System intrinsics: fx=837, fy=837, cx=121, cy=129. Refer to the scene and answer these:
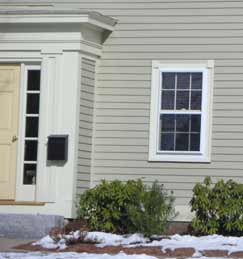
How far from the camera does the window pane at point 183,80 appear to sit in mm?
13205

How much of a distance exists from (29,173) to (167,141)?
7.34 ft

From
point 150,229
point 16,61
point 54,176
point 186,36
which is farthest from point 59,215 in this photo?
point 186,36

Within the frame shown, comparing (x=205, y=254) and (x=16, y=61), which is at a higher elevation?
(x=16, y=61)

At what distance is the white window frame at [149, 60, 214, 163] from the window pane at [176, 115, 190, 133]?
10.2 inches

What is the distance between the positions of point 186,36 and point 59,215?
11.3ft

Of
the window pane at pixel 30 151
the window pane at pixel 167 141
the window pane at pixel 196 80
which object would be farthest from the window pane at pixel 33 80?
the window pane at pixel 196 80

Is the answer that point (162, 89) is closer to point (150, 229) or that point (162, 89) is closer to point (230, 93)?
point (230, 93)

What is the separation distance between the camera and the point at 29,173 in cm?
1321

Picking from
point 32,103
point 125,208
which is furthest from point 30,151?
point 125,208

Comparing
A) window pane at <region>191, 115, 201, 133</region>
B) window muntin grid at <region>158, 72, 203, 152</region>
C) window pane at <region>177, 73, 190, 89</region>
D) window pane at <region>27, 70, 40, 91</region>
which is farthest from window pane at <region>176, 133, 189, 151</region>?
window pane at <region>27, 70, 40, 91</region>

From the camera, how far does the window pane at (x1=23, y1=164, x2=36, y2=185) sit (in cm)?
1318

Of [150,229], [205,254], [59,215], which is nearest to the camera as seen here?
[205,254]

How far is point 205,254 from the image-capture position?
34.0ft

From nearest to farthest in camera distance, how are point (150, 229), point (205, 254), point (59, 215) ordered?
point (205, 254) → point (150, 229) → point (59, 215)
